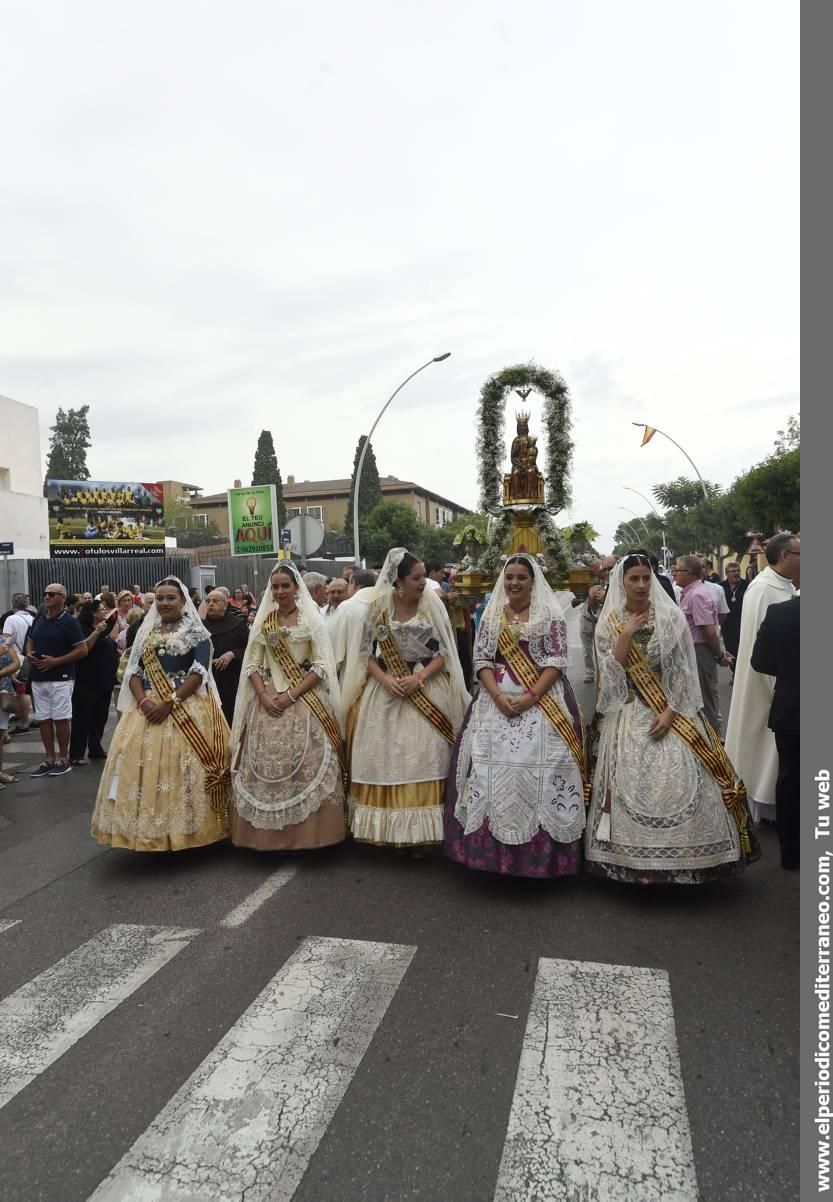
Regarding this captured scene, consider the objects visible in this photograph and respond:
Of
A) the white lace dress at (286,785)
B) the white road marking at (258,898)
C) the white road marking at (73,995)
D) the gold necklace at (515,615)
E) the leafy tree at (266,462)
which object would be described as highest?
the leafy tree at (266,462)

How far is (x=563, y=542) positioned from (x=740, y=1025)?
11.3 metres

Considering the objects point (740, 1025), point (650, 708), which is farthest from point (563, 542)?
point (740, 1025)

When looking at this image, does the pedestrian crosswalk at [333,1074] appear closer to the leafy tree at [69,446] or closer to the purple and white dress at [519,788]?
the purple and white dress at [519,788]

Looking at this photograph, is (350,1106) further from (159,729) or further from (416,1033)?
(159,729)

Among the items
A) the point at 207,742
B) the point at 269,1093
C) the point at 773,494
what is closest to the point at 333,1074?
the point at 269,1093

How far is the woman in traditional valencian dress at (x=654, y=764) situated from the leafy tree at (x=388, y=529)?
4722 cm

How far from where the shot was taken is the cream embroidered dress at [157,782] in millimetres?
5352

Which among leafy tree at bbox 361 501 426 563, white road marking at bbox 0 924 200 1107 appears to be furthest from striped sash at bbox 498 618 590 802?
leafy tree at bbox 361 501 426 563

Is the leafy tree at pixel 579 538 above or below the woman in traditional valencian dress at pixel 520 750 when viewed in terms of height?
above

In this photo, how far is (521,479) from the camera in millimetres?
15438

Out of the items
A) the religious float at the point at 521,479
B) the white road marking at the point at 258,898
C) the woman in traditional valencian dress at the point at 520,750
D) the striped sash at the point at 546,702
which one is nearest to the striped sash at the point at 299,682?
the white road marking at the point at 258,898

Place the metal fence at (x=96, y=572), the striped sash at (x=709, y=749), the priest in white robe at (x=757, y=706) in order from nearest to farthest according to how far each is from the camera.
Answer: the striped sash at (x=709, y=749) → the priest in white robe at (x=757, y=706) → the metal fence at (x=96, y=572)

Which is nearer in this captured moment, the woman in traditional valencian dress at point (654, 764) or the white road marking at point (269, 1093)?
the white road marking at point (269, 1093)

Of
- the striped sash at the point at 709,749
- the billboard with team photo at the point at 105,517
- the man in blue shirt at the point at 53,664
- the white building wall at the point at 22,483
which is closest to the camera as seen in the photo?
the striped sash at the point at 709,749
